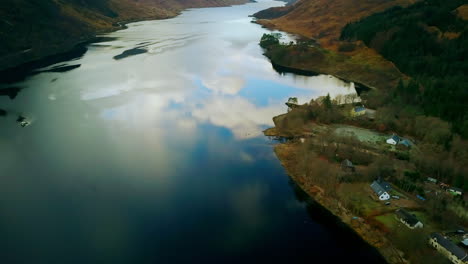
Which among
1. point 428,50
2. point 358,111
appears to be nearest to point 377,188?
point 358,111

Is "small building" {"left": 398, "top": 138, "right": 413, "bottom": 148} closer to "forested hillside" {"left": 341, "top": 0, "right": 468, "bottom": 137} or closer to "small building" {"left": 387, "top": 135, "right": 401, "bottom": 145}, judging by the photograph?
"small building" {"left": 387, "top": 135, "right": 401, "bottom": 145}

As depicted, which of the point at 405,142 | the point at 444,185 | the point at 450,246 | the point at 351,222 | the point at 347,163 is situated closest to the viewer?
the point at 450,246

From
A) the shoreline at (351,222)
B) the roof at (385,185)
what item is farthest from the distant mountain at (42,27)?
the roof at (385,185)

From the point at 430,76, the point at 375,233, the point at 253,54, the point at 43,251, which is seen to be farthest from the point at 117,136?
the point at 253,54

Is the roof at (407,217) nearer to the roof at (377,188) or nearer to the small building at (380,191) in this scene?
the small building at (380,191)

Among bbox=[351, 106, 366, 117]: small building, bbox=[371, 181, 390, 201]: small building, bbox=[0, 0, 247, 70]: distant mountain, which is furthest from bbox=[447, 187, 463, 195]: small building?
bbox=[0, 0, 247, 70]: distant mountain

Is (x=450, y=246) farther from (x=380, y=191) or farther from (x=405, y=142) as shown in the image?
(x=405, y=142)

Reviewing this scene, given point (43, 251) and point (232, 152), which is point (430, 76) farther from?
point (43, 251)
